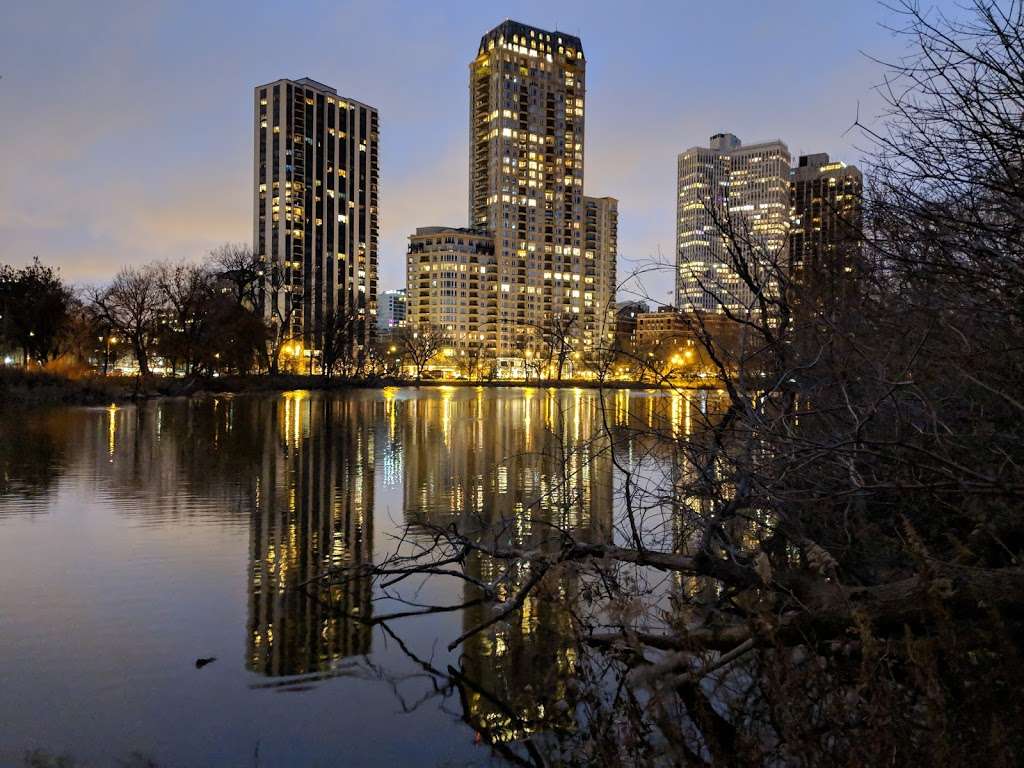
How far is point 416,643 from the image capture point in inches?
299

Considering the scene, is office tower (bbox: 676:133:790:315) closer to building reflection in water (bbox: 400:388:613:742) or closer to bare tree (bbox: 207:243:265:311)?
building reflection in water (bbox: 400:388:613:742)

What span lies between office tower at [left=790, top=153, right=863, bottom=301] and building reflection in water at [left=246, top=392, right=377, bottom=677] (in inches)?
234

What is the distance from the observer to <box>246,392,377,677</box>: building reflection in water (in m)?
7.38

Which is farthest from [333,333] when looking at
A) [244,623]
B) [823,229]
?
[244,623]

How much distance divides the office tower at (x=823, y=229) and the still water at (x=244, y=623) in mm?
2512

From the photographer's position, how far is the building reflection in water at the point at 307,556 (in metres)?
7.38

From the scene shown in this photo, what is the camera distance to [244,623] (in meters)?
7.96

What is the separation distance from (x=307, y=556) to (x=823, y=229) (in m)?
7.98

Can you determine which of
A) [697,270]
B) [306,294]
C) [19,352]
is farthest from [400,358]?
[697,270]

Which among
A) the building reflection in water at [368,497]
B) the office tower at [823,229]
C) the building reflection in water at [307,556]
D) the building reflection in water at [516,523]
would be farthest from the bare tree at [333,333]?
the office tower at [823,229]

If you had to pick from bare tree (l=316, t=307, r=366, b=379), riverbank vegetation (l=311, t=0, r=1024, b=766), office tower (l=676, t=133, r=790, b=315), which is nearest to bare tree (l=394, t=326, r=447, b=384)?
bare tree (l=316, t=307, r=366, b=379)

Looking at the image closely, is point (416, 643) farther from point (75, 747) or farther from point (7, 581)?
point (7, 581)

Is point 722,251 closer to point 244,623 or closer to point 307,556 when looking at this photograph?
point 244,623

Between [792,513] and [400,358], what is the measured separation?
492 ft
